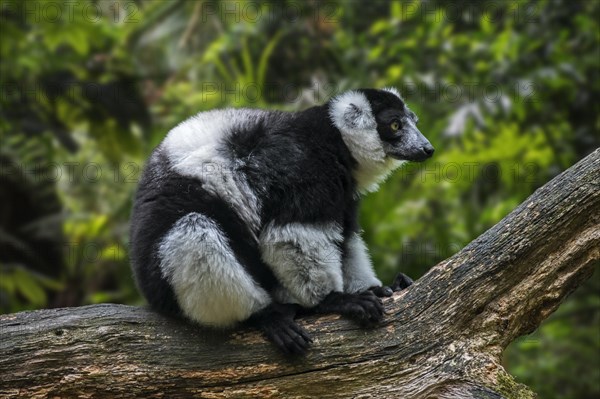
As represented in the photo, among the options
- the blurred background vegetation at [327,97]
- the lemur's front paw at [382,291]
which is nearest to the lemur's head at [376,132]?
the lemur's front paw at [382,291]

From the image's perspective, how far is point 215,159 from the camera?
241 inches

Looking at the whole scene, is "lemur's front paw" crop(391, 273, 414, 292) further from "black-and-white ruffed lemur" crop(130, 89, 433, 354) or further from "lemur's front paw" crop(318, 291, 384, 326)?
"lemur's front paw" crop(318, 291, 384, 326)

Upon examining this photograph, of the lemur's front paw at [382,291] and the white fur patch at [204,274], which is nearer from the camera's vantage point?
the white fur patch at [204,274]

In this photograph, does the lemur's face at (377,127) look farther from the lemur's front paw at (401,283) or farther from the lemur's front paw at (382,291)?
the lemur's front paw at (382,291)

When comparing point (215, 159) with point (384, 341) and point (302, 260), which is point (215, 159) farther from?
point (384, 341)

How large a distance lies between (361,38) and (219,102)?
2716 millimetres

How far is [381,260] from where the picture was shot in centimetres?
1031

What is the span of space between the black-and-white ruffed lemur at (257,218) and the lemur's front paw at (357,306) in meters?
0.01

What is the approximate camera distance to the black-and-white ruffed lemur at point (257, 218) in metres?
5.64

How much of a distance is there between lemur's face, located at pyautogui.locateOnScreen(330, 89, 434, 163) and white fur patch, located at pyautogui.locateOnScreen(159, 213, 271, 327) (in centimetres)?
172

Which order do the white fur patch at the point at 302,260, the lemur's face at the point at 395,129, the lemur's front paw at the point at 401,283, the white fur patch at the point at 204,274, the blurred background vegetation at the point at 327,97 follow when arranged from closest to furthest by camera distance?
the white fur patch at the point at 204,274 < the white fur patch at the point at 302,260 < the lemur's front paw at the point at 401,283 < the lemur's face at the point at 395,129 < the blurred background vegetation at the point at 327,97

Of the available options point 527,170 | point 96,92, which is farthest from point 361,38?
point 96,92

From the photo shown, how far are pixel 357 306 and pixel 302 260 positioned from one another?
0.60 meters

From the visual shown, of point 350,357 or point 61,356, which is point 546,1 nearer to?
point 350,357
